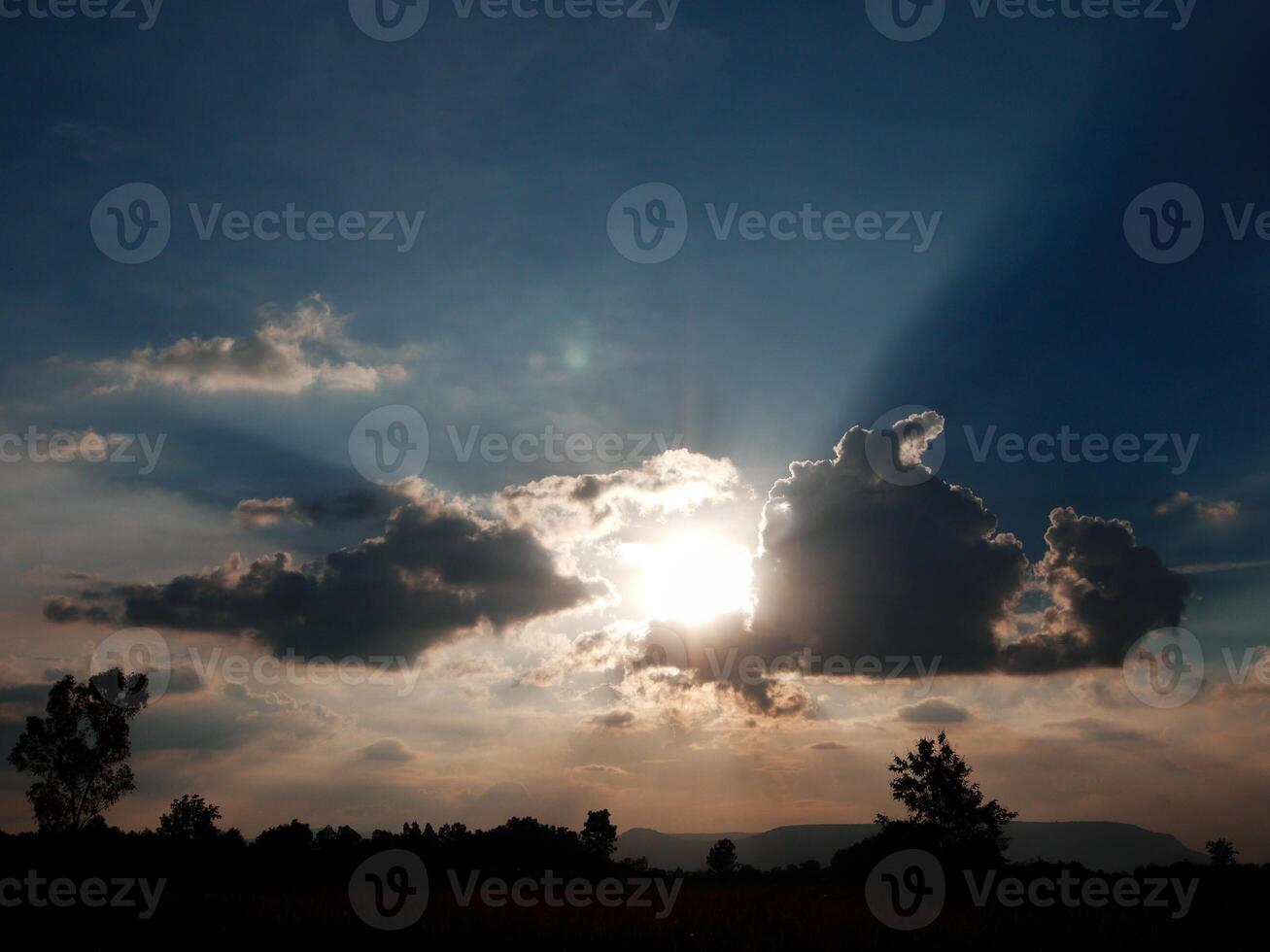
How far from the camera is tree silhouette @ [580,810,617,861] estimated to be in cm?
13450

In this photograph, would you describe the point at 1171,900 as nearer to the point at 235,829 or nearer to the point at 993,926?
Result: the point at 993,926

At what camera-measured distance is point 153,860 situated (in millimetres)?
51281

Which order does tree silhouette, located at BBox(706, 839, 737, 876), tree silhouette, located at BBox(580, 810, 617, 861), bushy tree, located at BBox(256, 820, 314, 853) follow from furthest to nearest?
tree silhouette, located at BBox(706, 839, 737, 876)
tree silhouette, located at BBox(580, 810, 617, 861)
bushy tree, located at BBox(256, 820, 314, 853)

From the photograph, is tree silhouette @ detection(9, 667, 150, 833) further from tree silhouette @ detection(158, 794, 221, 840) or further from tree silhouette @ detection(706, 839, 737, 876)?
tree silhouette @ detection(706, 839, 737, 876)

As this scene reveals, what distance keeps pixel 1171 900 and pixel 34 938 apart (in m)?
55.9

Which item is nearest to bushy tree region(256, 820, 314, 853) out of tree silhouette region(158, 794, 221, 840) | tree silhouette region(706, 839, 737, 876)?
tree silhouette region(158, 794, 221, 840)

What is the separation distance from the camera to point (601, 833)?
137 m

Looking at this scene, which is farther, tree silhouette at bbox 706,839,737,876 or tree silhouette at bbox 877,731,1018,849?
tree silhouette at bbox 706,839,737,876

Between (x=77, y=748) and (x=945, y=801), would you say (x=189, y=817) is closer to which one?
(x=77, y=748)

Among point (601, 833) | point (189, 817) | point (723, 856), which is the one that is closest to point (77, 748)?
point (189, 817)

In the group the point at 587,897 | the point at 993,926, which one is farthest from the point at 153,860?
the point at 993,926

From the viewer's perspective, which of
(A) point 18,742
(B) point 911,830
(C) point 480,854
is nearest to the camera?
(C) point 480,854

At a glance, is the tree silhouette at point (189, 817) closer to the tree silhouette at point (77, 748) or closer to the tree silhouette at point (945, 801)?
the tree silhouette at point (77, 748)

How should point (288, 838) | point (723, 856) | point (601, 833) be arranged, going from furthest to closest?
point (723, 856) < point (601, 833) < point (288, 838)
